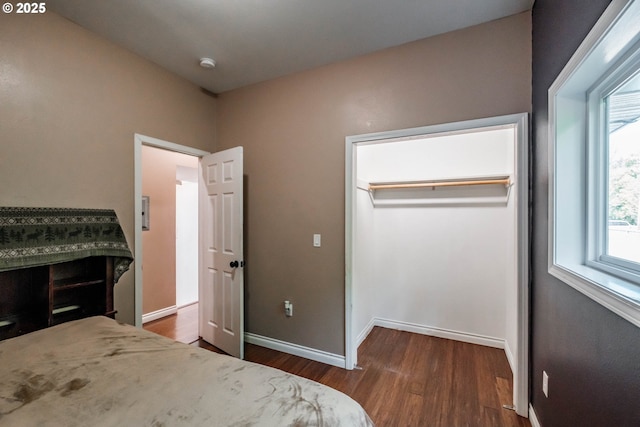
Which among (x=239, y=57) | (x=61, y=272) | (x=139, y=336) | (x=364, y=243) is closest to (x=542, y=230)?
(x=364, y=243)

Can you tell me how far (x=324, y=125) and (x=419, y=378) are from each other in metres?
2.33

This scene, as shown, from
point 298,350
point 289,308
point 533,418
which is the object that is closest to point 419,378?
point 533,418

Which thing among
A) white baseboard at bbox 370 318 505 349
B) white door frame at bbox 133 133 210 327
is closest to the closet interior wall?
white baseboard at bbox 370 318 505 349

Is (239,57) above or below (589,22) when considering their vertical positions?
above

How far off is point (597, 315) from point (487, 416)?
1.28m

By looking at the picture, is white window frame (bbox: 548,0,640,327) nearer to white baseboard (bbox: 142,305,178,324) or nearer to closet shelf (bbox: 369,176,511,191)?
closet shelf (bbox: 369,176,511,191)

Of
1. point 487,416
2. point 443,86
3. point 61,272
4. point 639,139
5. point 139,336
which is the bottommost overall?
point 487,416

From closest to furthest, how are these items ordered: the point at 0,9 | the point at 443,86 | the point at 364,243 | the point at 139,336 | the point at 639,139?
1. the point at 639,139
2. the point at 139,336
3. the point at 0,9
4. the point at 443,86
5. the point at 364,243

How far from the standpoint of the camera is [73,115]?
1.93m

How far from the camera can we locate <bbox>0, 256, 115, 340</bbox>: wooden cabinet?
163cm

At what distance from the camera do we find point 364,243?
9.67 feet

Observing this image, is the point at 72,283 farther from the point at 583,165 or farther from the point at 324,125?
the point at 583,165

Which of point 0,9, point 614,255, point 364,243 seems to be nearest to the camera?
point 614,255

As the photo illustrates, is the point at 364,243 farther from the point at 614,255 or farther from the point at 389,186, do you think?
the point at 614,255
